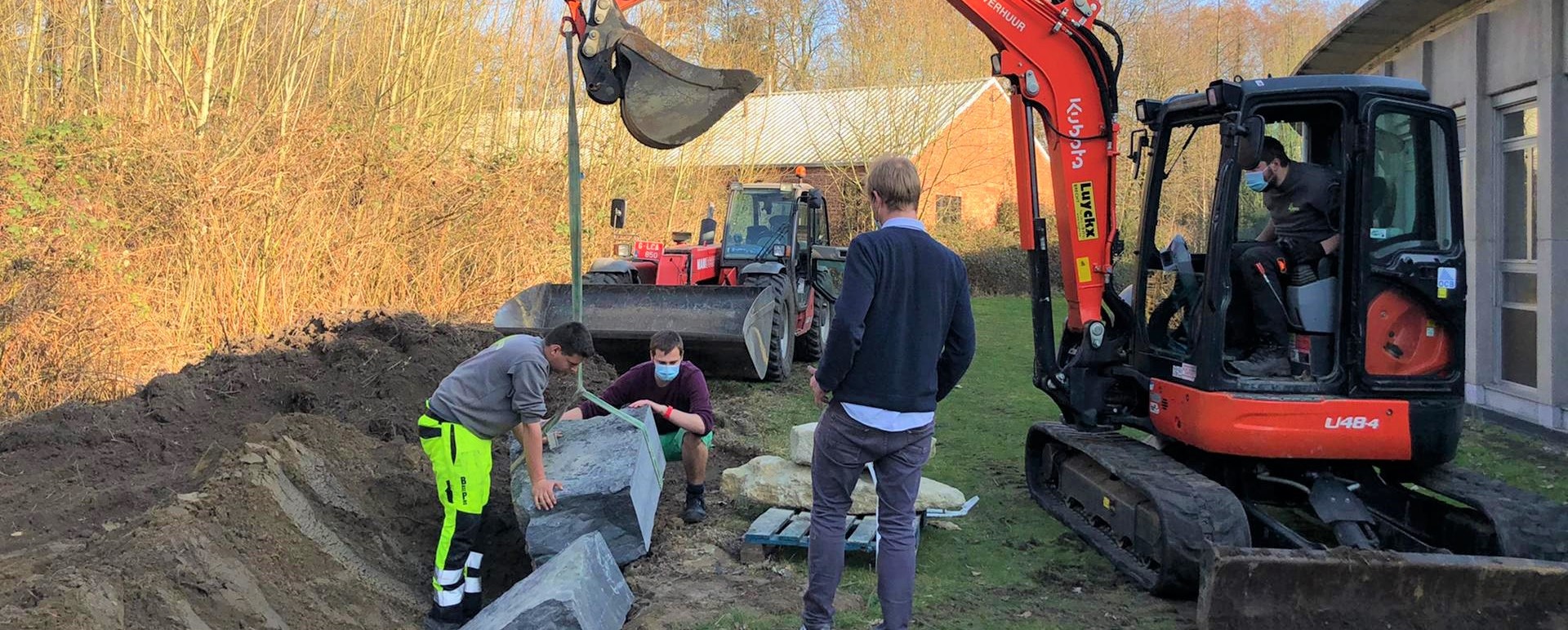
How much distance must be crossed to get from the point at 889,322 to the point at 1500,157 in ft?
28.5

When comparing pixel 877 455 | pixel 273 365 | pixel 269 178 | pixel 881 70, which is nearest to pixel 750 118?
pixel 881 70

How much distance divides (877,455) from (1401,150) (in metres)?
3.16

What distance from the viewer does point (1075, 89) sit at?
6145 millimetres

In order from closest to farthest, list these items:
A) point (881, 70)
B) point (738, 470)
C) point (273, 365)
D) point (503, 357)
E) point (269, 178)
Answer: point (503, 357) → point (738, 470) → point (273, 365) → point (269, 178) → point (881, 70)

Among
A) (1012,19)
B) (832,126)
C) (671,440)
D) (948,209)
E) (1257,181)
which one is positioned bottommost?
(671,440)

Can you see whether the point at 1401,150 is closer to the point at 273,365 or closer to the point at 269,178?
the point at 273,365

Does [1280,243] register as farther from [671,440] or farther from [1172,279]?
[671,440]

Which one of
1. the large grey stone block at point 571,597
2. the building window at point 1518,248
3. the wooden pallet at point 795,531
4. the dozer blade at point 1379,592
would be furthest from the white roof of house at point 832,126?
the dozer blade at point 1379,592

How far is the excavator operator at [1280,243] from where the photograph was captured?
16.8 ft

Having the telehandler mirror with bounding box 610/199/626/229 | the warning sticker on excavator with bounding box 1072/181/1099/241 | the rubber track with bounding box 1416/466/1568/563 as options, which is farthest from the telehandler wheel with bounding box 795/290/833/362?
the rubber track with bounding box 1416/466/1568/563

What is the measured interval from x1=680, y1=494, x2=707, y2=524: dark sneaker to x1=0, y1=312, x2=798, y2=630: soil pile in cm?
6

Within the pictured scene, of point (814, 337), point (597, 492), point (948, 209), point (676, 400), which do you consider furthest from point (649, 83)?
point (948, 209)

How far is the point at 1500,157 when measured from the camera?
9688mm

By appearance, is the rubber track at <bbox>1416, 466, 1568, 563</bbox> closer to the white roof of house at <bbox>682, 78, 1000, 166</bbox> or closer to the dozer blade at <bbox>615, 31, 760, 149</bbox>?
the dozer blade at <bbox>615, 31, 760, 149</bbox>
